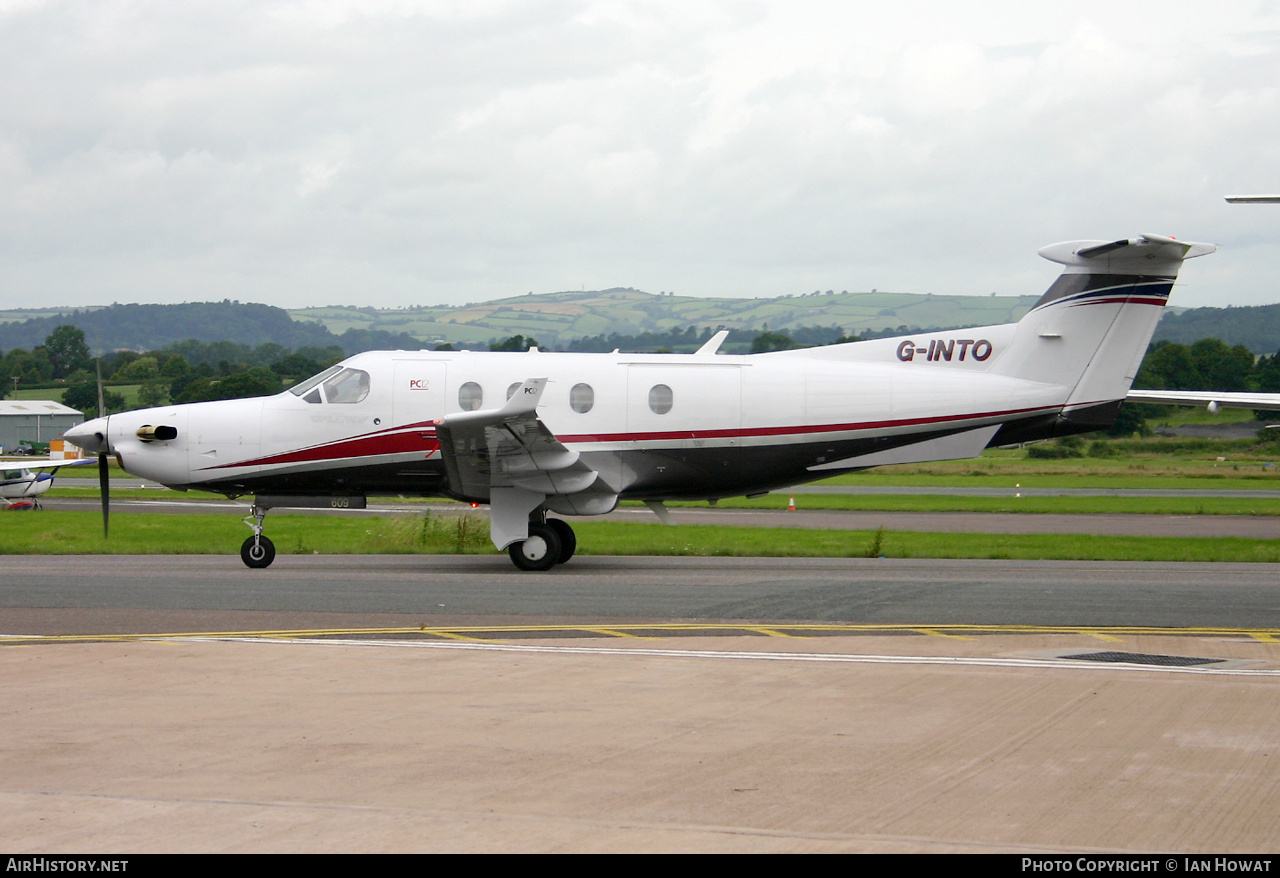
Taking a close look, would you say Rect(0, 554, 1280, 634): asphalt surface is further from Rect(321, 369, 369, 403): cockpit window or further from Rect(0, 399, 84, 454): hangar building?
Rect(0, 399, 84, 454): hangar building

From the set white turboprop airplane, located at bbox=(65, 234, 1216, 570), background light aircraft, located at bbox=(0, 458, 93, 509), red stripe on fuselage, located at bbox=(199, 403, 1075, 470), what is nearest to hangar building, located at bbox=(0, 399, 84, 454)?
background light aircraft, located at bbox=(0, 458, 93, 509)

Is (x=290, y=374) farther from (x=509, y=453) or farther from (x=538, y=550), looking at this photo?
(x=509, y=453)

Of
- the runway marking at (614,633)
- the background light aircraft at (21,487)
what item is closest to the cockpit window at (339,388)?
the runway marking at (614,633)

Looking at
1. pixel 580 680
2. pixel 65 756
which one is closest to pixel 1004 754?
pixel 580 680

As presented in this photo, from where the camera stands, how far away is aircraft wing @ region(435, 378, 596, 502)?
1706cm

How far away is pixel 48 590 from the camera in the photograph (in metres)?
15.7

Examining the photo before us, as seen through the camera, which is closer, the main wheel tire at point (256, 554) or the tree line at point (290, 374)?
the main wheel tire at point (256, 554)

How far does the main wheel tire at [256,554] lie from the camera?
62.5 feet

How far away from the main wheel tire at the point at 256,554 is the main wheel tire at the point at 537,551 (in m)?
3.89

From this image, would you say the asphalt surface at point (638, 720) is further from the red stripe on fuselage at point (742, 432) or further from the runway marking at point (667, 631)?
the red stripe on fuselage at point (742, 432)

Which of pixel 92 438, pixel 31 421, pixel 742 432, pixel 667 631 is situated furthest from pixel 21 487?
pixel 31 421

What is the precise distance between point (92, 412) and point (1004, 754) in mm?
107189

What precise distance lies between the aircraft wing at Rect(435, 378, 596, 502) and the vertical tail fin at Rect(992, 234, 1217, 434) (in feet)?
23.7

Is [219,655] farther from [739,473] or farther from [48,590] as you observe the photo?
[739,473]
